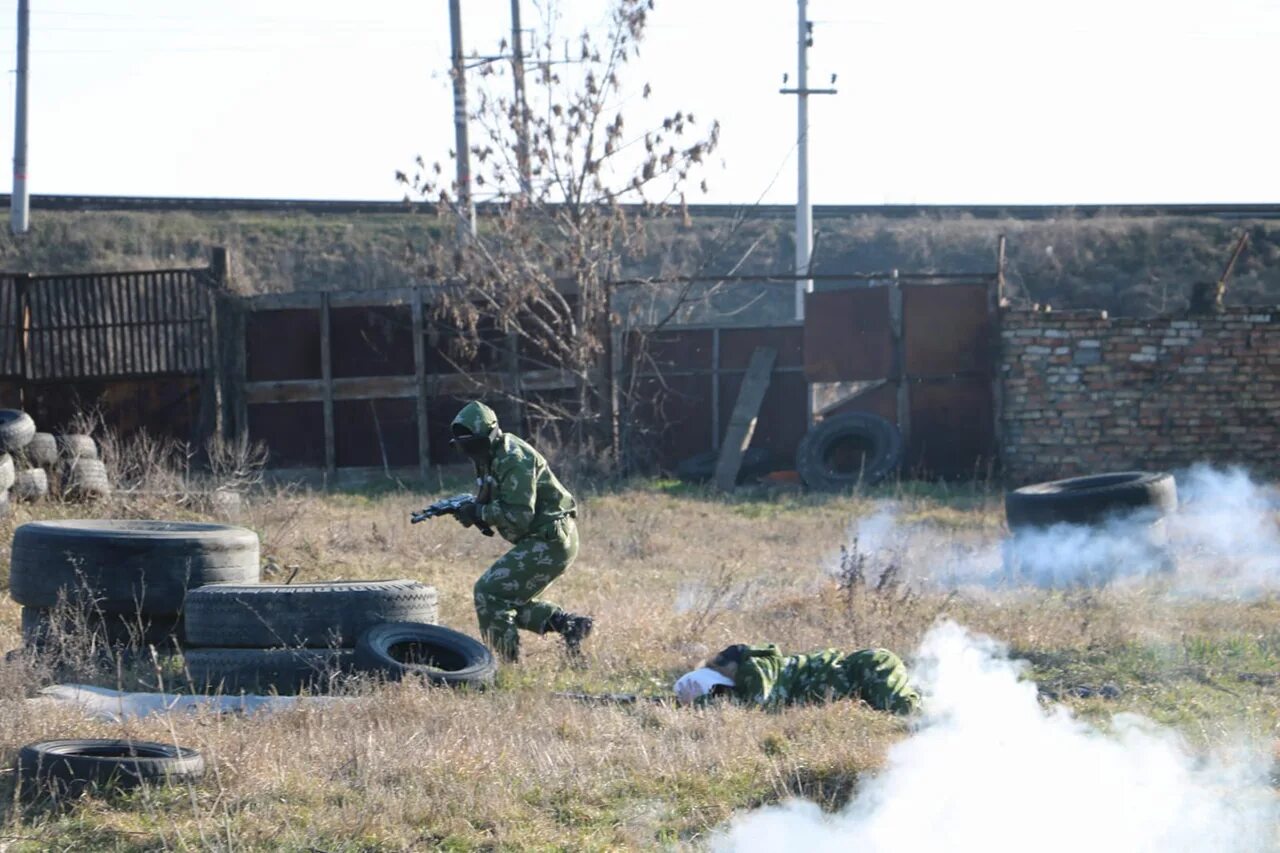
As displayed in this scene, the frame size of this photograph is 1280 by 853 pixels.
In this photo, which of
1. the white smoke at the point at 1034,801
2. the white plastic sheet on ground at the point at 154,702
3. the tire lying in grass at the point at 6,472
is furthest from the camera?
the tire lying in grass at the point at 6,472

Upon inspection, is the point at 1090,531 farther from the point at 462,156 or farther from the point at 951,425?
the point at 462,156

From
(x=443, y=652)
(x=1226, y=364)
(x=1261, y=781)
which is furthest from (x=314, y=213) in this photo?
(x=1261, y=781)

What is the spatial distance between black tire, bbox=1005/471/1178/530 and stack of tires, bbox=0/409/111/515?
8148mm

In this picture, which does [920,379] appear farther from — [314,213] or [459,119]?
[314,213]

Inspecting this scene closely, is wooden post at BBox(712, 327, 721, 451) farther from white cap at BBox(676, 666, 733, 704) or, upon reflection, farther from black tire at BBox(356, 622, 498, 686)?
white cap at BBox(676, 666, 733, 704)

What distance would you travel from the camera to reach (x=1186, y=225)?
127ft

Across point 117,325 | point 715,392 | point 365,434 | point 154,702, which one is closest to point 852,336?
point 715,392

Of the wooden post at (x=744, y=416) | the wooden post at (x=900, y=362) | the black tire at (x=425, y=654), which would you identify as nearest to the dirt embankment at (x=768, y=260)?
the wooden post at (x=744, y=416)

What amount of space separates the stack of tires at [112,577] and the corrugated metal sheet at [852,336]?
36.3 feet

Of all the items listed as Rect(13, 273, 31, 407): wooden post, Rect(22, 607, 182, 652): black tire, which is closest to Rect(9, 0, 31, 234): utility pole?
Rect(13, 273, 31, 407): wooden post

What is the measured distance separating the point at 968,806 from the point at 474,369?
1386cm

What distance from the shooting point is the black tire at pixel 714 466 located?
18203 millimetres

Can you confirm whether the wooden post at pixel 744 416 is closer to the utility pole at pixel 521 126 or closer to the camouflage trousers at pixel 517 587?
the utility pole at pixel 521 126

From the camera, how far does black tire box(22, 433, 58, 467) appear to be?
507 inches
